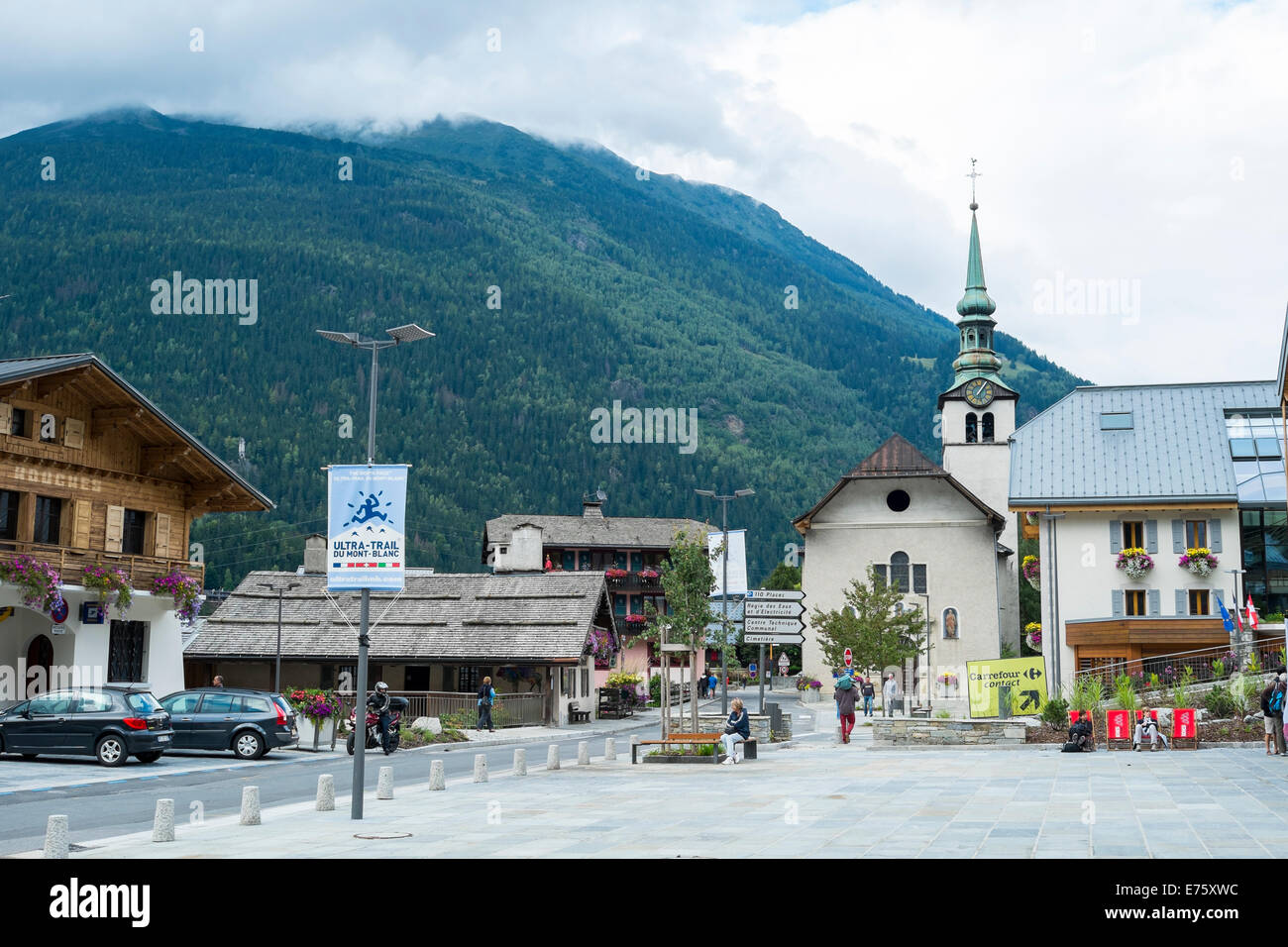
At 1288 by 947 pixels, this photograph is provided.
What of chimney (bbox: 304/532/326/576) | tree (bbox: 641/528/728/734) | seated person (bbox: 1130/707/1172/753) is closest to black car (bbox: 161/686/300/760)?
tree (bbox: 641/528/728/734)

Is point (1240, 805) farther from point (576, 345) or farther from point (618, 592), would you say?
point (576, 345)

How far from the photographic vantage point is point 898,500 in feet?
216

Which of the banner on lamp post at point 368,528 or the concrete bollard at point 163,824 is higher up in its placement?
the banner on lamp post at point 368,528

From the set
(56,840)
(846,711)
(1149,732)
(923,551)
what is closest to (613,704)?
(923,551)

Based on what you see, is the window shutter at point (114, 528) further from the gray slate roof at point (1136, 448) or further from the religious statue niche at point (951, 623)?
the religious statue niche at point (951, 623)

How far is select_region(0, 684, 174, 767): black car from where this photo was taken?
26328 mm

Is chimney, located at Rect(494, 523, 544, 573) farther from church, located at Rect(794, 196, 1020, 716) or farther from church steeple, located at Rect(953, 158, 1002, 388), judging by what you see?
church steeple, located at Rect(953, 158, 1002, 388)

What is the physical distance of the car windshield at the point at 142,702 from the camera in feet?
87.8

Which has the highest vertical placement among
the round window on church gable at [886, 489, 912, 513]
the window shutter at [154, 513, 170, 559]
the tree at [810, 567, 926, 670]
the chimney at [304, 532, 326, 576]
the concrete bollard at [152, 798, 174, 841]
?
the round window on church gable at [886, 489, 912, 513]

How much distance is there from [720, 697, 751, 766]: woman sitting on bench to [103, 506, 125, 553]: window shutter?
18516mm

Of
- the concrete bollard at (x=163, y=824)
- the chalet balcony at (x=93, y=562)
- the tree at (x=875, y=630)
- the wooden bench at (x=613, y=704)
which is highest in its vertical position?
the chalet balcony at (x=93, y=562)

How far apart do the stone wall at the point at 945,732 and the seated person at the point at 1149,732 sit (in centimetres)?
339

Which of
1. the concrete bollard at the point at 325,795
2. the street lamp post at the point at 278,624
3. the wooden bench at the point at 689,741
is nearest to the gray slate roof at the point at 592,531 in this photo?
the street lamp post at the point at 278,624
